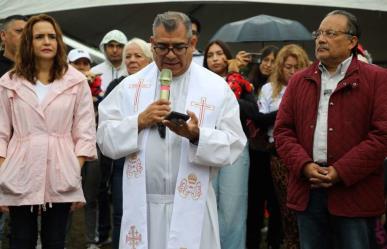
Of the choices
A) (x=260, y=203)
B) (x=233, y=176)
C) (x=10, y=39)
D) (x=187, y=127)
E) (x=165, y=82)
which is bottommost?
(x=260, y=203)

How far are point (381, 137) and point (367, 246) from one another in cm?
70

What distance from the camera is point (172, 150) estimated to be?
3.86m

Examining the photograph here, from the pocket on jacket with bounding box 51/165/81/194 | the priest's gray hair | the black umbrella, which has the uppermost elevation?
the black umbrella

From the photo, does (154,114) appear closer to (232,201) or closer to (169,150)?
(169,150)

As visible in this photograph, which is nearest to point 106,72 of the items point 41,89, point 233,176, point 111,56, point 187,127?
point 111,56

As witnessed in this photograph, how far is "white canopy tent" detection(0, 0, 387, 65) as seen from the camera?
36.4ft

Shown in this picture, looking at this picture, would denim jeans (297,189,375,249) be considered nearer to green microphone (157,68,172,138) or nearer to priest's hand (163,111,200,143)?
priest's hand (163,111,200,143)

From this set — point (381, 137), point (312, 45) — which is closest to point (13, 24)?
point (381, 137)

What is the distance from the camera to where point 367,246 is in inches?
167

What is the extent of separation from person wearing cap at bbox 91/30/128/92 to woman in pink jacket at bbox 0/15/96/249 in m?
2.41

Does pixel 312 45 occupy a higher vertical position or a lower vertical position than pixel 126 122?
higher

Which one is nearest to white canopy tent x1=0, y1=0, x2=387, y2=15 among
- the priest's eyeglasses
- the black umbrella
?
the black umbrella

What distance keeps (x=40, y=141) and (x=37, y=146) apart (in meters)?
0.04

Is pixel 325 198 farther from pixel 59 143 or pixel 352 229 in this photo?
pixel 59 143
